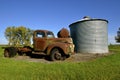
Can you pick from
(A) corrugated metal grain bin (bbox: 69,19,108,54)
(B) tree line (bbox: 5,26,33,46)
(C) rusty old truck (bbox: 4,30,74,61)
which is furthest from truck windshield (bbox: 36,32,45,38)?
(B) tree line (bbox: 5,26,33,46)

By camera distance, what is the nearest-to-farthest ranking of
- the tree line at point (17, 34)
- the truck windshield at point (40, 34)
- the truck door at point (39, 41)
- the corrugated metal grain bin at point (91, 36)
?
1. the truck door at point (39, 41)
2. the truck windshield at point (40, 34)
3. the corrugated metal grain bin at point (91, 36)
4. the tree line at point (17, 34)

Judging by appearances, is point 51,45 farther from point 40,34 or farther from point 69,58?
point 69,58

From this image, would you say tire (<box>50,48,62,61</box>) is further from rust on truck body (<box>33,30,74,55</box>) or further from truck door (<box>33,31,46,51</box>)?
truck door (<box>33,31,46,51</box>)

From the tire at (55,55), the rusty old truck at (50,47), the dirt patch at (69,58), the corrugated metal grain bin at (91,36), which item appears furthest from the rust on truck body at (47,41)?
the corrugated metal grain bin at (91,36)

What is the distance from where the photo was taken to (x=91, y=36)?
21094 millimetres

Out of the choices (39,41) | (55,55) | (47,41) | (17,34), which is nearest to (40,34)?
(39,41)

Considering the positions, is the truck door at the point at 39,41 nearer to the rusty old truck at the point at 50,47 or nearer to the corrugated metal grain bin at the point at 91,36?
the rusty old truck at the point at 50,47

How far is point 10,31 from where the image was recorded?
7575cm

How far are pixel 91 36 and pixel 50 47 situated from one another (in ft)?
19.3

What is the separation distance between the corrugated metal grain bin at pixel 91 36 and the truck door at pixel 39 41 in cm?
536

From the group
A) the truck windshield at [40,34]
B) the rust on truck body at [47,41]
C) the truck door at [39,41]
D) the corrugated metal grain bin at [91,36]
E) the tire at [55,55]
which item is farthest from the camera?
the corrugated metal grain bin at [91,36]

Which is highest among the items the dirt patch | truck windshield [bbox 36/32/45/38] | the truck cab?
truck windshield [bbox 36/32/45/38]

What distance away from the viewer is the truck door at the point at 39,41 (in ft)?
56.9

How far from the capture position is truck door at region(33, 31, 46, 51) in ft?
56.9
